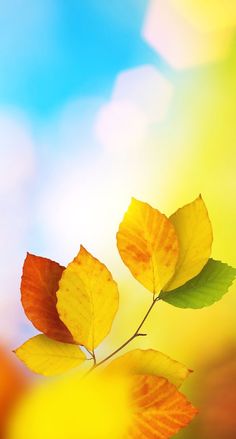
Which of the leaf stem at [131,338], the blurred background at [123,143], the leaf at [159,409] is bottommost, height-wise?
the leaf at [159,409]

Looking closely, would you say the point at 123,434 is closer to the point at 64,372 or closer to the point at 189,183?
the point at 64,372

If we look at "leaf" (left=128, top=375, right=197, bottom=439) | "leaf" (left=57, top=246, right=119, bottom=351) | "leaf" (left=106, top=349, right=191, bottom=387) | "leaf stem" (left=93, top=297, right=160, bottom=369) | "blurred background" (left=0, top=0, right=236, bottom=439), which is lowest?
"leaf" (left=128, top=375, right=197, bottom=439)

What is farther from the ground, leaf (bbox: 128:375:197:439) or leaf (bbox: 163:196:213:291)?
leaf (bbox: 163:196:213:291)

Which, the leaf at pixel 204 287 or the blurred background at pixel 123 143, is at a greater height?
the blurred background at pixel 123 143

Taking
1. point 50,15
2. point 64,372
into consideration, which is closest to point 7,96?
point 50,15

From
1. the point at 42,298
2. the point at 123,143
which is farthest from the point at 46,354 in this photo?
the point at 123,143
